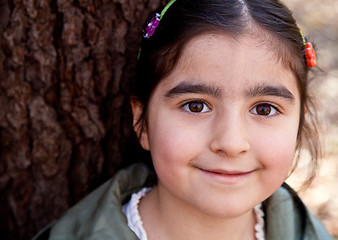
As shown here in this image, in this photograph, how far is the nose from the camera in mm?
1397

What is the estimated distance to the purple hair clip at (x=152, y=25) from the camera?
5.52ft

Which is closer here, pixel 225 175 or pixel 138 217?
pixel 225 175

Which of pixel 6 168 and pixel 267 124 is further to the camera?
pixel 6 168

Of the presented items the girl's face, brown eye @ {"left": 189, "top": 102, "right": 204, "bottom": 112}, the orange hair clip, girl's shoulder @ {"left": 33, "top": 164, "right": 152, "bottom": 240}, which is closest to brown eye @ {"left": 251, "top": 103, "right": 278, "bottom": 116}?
the girl's face

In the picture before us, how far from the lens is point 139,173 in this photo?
2010 mm

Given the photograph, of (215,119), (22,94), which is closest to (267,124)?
(215,119)

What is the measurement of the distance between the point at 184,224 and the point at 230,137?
0.56m

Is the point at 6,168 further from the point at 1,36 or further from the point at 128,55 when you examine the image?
the point at 128,55

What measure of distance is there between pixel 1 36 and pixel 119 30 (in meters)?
0.53

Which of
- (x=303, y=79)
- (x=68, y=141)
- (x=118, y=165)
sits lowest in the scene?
(x=118, y=165)

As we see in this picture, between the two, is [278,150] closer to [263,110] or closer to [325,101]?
[263,110]

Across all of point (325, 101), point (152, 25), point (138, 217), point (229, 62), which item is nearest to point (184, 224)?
point (138, 217)

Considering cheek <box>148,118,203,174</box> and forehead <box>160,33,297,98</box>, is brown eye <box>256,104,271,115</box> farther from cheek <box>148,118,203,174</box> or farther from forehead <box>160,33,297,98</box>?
cheek <box>148,118,203,174</box>

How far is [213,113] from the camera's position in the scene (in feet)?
4.88
